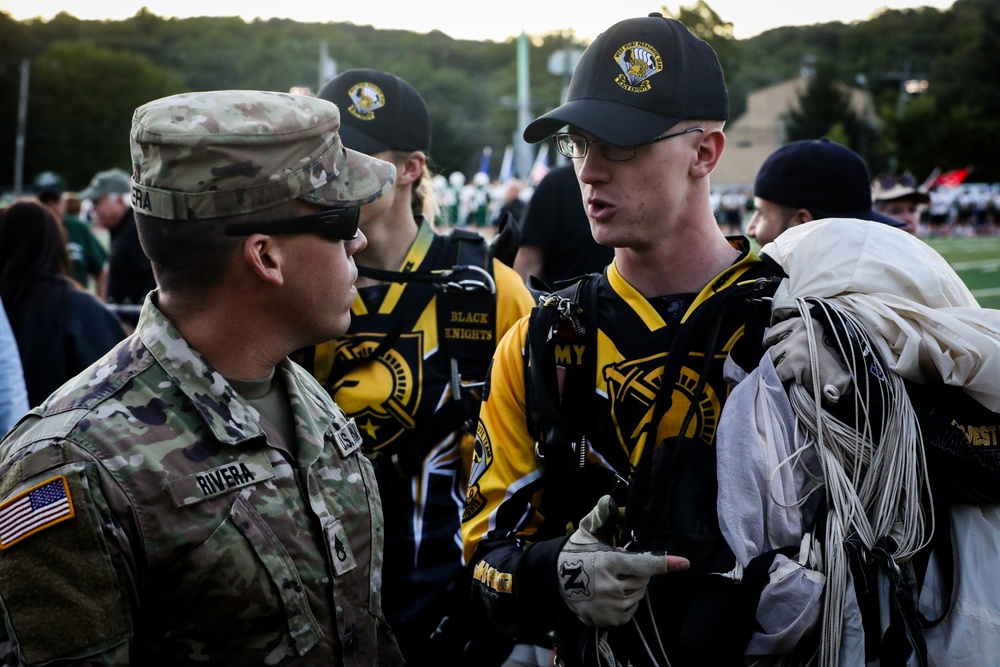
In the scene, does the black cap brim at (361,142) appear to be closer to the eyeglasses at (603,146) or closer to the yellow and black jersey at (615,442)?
the eyeglasses at (603,146)

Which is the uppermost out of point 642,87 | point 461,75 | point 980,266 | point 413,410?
point 642,87

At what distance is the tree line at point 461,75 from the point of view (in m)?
67.0

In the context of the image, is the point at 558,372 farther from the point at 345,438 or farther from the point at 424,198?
the point at 424,198

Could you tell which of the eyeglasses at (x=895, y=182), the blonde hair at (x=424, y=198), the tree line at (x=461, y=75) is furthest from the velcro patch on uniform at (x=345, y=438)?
the tree line at (x=461, y=75)

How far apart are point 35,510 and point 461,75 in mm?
115006

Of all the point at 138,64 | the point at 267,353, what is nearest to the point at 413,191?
the point at 267,353

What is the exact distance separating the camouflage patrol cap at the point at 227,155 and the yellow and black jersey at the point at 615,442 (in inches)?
31.7

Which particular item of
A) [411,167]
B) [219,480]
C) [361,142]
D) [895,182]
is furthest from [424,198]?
[895,182]

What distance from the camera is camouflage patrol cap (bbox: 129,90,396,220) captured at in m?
1.96

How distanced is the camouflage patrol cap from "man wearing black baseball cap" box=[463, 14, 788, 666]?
71cm

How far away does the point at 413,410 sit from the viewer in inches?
132

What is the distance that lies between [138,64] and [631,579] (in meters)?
95.1

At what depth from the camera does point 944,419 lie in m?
2.19

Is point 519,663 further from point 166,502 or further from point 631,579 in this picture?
point 166,502
